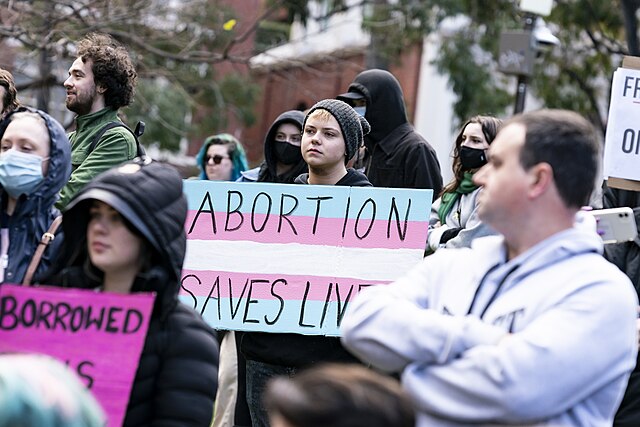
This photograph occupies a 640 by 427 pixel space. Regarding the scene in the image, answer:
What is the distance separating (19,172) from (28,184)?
54 mm

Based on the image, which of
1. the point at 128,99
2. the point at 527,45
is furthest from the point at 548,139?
the point at 527,45

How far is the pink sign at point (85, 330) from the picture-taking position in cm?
378

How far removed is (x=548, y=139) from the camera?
3.39 meters

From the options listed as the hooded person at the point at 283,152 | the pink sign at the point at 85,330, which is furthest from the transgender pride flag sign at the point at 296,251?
the pink sign at the point at 85,330

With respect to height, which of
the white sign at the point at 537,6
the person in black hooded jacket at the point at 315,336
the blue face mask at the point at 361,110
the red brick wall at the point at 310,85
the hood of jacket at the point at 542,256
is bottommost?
the red brick wall at the point at 310,85

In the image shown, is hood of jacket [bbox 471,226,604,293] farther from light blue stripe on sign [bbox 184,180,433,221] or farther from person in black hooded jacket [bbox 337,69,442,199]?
person in black hooded jacket [bbox 337,69,442,199]

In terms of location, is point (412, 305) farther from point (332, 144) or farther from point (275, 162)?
point (275, 162)

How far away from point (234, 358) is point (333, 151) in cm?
165

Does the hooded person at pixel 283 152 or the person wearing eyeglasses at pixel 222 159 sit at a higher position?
the hooded person at pixel 283 152

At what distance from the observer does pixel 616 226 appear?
16.9 feet

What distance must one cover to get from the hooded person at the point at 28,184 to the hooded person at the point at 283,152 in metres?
3.25

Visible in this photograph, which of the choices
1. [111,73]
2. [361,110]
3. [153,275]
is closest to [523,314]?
[153,275]

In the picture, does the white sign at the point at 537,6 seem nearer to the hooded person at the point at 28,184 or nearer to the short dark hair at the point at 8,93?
the short dark hair at the point at 8,93

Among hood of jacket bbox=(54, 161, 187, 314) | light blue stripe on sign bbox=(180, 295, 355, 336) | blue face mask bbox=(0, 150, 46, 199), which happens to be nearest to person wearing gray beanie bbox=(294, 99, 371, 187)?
light blue stripe on sign bbox=(180, 295, 355, 336)
